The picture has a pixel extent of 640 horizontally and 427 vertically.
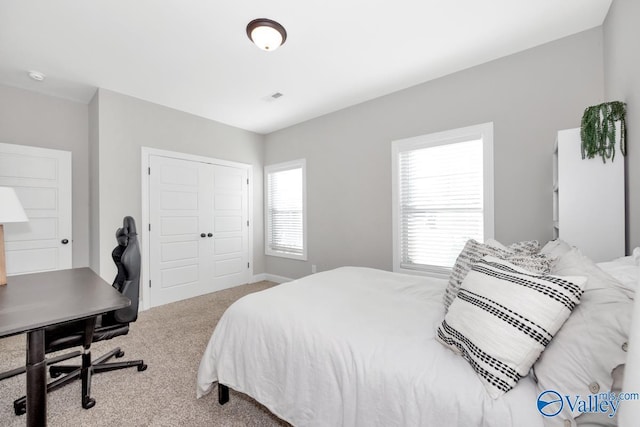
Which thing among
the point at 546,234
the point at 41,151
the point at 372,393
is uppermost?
the point at 41,151

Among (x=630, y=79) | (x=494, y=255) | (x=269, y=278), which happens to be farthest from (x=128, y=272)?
(x=630, y=79)

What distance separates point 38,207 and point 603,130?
531cm

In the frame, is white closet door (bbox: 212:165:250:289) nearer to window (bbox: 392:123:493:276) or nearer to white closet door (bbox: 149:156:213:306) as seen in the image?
white closet door (bbox: 149:156:213:306)

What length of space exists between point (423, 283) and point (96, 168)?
150 inches

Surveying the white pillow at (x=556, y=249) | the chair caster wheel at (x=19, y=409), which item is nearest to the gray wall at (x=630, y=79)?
the white pillow at (x=556, y=249)

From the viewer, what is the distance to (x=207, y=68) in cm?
278

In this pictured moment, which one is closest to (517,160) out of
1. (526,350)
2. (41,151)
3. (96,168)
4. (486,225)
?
(486,225)

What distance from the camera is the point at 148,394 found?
1858 millimetres

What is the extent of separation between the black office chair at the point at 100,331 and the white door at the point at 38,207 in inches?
66.2

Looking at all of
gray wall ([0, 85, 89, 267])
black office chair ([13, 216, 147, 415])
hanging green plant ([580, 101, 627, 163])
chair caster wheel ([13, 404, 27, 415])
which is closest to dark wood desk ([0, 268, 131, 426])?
black office chair ([13, 216, 147, 415])

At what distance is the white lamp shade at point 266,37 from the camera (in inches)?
82.9

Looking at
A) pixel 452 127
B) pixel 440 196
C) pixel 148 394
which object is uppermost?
pixel 452 127

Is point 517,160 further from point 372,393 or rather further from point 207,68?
point 207,68

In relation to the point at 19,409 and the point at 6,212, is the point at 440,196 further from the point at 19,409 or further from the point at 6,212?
the point at 19,409
